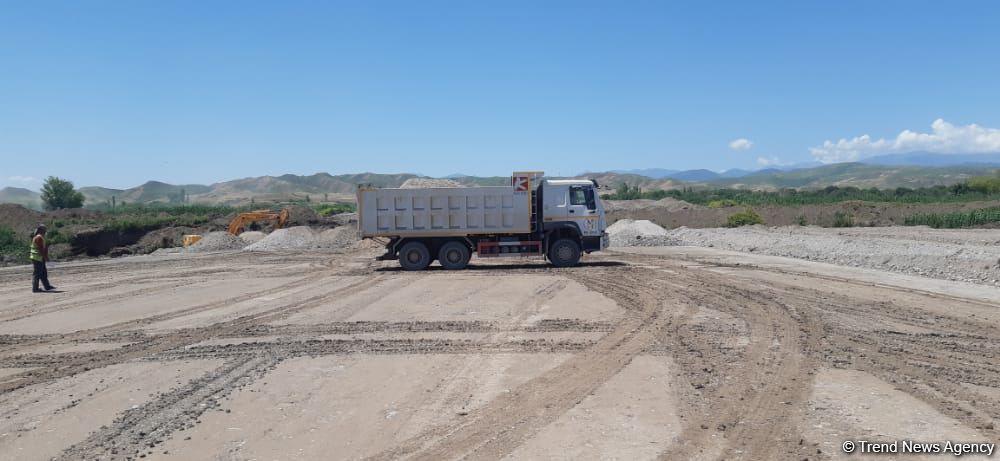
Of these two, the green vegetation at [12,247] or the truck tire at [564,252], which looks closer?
the truck tire at [564,252]

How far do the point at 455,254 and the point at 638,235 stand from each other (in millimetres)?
14697

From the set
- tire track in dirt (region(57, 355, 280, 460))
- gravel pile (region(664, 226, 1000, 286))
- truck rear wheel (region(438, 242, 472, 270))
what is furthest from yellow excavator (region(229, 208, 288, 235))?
tire track in dirt (region(57, 355, 280, 460))

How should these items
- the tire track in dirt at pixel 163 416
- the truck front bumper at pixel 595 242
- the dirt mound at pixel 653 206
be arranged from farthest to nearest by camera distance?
the dirt mound at pixel 653 206 → the truck front bumper at pixel 595 242 → the tire track in dirt at pixel 163 416

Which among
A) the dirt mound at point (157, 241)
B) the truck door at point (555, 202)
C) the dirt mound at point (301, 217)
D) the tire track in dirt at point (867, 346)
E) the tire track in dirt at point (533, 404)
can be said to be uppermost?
the truck door at point (555, 202)

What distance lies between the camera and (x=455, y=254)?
76.3ft

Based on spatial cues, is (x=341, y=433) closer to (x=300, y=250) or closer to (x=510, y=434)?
(x=510, y=434)

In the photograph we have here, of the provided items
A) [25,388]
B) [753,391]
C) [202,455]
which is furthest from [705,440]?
[25,388]

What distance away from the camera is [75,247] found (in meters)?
39.0

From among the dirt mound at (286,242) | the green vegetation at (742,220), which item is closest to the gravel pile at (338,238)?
the dirt mound at (286,242)

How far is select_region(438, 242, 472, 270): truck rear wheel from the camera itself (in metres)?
23.2

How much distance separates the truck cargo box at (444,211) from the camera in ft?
74.4

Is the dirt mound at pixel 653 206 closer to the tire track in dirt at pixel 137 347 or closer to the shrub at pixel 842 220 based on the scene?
the shrub at pixel 842 220

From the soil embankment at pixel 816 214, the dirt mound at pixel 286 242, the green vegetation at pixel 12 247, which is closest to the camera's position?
the green vegetation at pixel 12 247

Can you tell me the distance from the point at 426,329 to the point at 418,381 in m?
3.58
